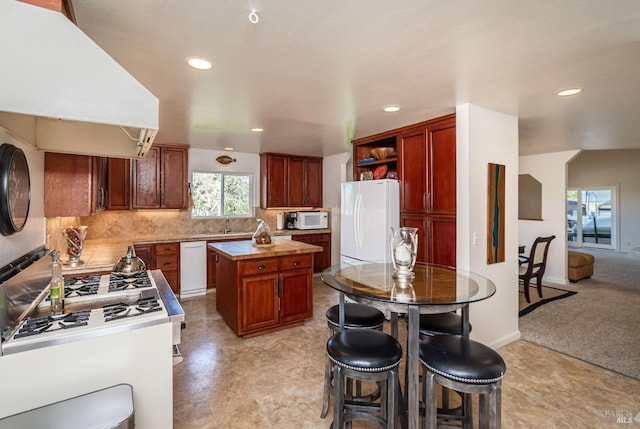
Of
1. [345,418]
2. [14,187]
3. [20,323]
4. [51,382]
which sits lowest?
[345,418]

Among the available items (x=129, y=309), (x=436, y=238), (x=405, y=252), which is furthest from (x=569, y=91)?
(x=129, y=309)

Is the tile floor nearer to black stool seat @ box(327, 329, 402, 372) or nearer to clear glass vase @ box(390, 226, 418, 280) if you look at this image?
black stool seat @ box(327, 329, 402, 372)

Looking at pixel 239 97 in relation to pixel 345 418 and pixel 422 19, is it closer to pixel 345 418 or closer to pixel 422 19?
pixel 422 19

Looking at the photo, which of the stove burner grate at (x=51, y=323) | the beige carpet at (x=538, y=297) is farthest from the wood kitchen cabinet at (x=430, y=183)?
the stove burner grate at (x=51, y=323)

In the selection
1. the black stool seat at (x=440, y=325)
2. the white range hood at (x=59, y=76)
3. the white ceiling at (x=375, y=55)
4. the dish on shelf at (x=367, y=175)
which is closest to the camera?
the white range hood at (x=59, y=76)

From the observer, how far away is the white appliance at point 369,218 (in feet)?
11.7

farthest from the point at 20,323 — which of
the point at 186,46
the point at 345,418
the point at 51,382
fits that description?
the point at 345,418

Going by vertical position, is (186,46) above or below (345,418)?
above

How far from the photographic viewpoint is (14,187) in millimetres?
1646

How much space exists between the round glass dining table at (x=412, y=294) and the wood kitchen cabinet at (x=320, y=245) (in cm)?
347

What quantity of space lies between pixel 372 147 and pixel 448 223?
171 cm

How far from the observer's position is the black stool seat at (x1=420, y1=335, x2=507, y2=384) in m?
1.48

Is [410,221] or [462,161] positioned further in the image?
[410,221]

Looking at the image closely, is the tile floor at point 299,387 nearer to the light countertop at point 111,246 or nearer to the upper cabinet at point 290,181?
the light countertop at point 111,246
